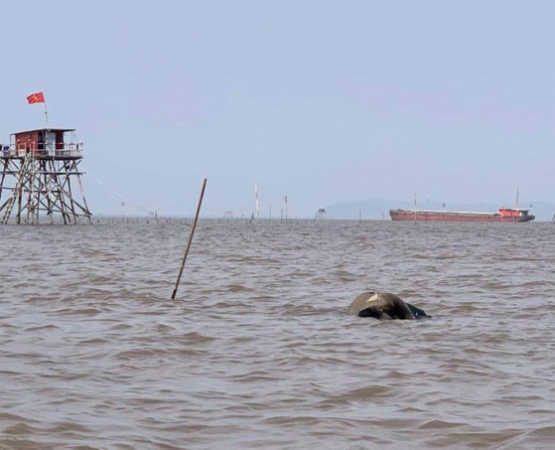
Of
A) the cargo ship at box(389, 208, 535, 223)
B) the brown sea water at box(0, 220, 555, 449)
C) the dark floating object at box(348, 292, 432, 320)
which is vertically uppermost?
the cargo ship at box(389, 208, 535, 223)

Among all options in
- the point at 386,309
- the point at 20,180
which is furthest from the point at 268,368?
the point at 20,180

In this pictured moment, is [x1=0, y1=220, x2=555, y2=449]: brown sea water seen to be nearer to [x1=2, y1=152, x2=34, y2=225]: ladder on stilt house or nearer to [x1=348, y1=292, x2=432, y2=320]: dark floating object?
[x1=348, y1=292, x2=432, y2=320]: dark floating object

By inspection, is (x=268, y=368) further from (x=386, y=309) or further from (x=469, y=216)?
(x=469, y=216)

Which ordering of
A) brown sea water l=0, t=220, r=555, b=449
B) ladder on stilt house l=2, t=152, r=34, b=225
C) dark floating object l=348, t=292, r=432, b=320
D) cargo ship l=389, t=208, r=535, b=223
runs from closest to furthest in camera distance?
brown sea water l=0, t=220, r=555, b=449
dark floating object l=348, t=292, r=432, b=320
ladder on stilt house l=2, t=152, r=34, b=225
cargo ship l=389, t=208, r=535, b=223

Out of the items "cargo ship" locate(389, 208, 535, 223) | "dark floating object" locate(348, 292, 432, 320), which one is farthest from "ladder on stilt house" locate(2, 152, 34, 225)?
"cargo ship" locate(389, 208, 535, 223)

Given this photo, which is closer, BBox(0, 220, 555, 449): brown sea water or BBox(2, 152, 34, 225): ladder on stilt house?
BBox(0, 220, 555, 449): brown sea water

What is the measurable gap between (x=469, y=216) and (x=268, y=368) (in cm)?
18427

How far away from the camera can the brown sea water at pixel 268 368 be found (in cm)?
821

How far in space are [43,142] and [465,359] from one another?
65216 mm

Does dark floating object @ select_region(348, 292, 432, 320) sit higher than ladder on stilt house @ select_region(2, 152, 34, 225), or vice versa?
ladder on stilt house @ select_region(2, 152, 34, 225)

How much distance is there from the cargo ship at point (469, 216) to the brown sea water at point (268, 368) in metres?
161

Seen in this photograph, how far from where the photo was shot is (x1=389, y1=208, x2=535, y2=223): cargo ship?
18175cm

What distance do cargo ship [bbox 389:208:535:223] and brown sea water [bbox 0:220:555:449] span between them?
161m

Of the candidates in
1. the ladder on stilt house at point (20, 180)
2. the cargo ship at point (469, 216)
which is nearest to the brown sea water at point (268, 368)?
the ladder on stilt house at point (20, 180)
